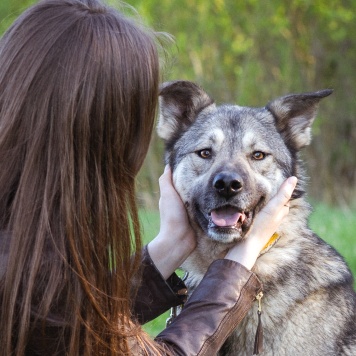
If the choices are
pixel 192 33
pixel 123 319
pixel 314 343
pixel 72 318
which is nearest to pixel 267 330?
pixel 314 343

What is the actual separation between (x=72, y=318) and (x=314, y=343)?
1369 millimetres

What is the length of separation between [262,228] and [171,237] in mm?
436

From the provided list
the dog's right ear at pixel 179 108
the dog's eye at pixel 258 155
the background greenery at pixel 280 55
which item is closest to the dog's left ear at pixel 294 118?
the dog's eye at pixel 258 155

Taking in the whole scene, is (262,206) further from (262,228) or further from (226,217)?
(262,228)

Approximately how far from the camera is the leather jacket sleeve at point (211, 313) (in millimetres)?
2381

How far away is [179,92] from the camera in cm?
361

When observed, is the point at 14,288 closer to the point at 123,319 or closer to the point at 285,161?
the point at 123,319

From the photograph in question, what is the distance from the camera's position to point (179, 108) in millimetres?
3691

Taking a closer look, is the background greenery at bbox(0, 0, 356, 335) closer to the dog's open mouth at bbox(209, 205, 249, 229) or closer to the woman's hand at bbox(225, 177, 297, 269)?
the dog's open mouth at bbox(209, 205, 249, 229)

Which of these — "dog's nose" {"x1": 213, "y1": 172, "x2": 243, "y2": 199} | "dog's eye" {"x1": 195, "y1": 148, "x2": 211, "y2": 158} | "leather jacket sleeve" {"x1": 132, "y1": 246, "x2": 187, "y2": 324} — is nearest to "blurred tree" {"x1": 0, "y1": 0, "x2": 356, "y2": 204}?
"dog's eye" {"x1": 195, "y1": 148, "x2": 211, "y2": 158}

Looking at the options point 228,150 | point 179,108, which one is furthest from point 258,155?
point 179,108

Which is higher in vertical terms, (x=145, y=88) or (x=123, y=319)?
(x=145, y=88)

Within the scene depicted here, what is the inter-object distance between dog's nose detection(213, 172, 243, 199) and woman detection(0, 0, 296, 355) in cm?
81

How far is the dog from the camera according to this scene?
10.4 ft
